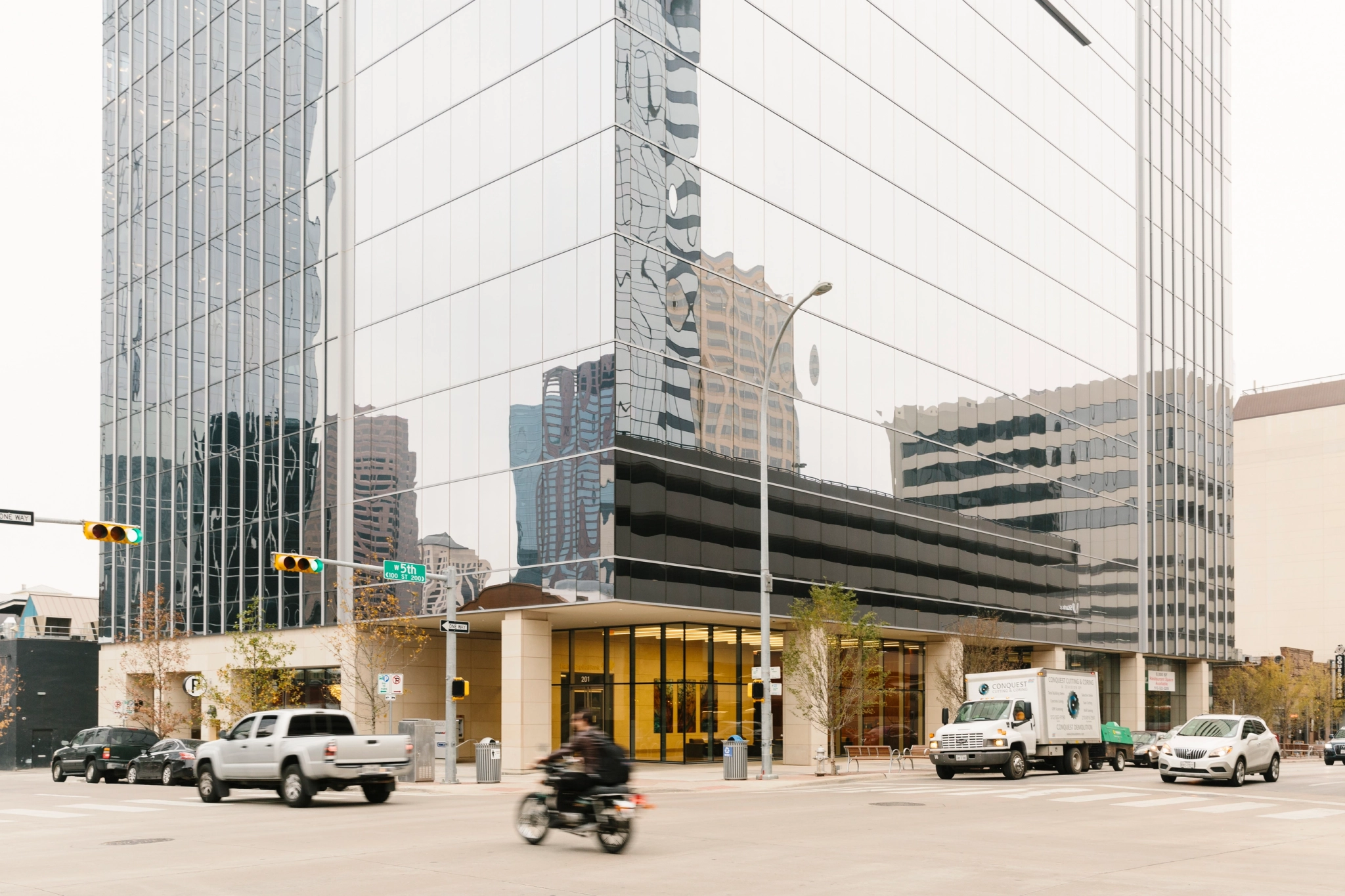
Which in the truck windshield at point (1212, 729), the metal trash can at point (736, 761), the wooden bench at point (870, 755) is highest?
the truck windshield at point (1212, 729)

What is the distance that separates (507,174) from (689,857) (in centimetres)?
2883

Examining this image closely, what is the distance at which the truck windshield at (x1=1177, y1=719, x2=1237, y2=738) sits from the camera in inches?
1198

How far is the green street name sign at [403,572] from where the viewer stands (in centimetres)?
3291

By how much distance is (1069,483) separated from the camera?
60.4 meters

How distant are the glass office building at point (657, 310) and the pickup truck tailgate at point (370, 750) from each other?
1097 centimetres

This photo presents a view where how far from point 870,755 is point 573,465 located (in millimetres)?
16558

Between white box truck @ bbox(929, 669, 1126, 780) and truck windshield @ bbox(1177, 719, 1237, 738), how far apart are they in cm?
459

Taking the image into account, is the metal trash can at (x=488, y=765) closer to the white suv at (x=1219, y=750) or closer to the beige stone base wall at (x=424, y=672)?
the beige stone base wall at (x=424, y=672)

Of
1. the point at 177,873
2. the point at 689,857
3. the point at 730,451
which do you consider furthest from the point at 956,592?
the point at 177,873

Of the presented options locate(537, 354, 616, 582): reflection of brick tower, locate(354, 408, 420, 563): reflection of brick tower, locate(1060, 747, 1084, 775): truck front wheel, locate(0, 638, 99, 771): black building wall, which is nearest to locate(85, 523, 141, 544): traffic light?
locate(537, 354, 616, 582): reflection of brick tower

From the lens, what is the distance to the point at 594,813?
52.3 feet

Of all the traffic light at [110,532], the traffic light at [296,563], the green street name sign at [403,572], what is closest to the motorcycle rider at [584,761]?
the traffic light at [110,532]

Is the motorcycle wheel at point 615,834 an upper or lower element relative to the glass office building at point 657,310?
lower

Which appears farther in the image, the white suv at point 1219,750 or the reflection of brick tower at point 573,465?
the reflection of brick tower at point 573,465
